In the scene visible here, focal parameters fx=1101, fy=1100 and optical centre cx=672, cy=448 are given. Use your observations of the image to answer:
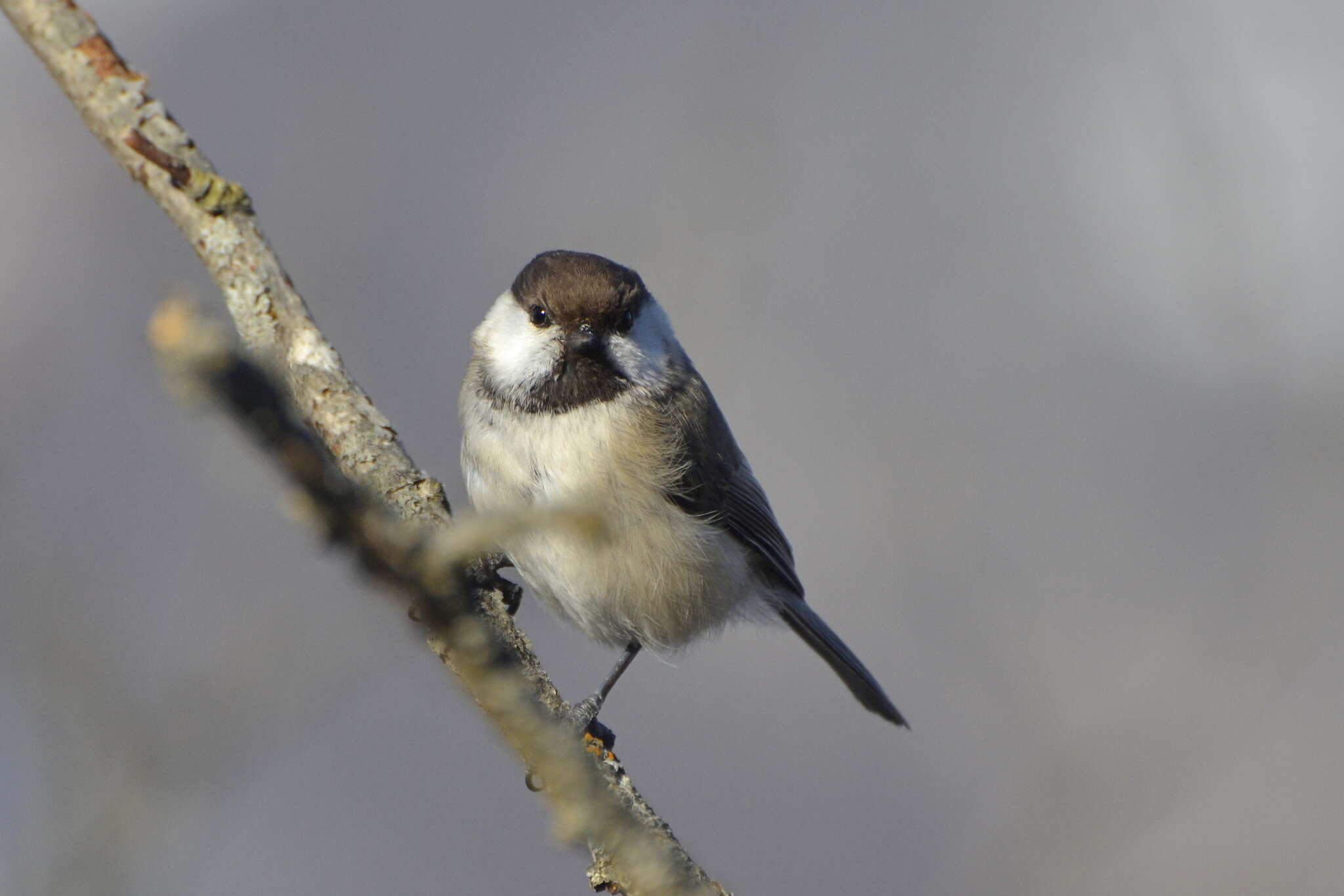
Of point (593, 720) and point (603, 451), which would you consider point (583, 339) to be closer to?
point (603, 451)

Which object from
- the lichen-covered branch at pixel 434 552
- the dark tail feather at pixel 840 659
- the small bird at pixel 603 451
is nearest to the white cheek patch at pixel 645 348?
the small bird at pixel 603 451

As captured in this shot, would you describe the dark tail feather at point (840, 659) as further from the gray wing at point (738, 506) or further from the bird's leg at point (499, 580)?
the bird's leg at point (499, 580)

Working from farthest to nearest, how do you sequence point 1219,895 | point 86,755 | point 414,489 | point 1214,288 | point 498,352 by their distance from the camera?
point 1219,895
point 498,352
point 1214,288
point 414,489
point 86,755

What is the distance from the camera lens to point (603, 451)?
2.97 meters

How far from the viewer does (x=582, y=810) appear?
82cm

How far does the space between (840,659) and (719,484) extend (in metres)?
0.81

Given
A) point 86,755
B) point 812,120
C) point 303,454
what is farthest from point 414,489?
point 812,120

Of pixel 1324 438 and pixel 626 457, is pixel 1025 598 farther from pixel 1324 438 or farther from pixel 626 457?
pixel 626 457

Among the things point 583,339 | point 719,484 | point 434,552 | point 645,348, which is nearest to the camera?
point 434,552

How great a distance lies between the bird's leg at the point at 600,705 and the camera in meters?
2.63

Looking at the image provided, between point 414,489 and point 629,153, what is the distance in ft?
12.1

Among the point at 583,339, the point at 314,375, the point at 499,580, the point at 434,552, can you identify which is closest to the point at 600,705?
the point at 499,580

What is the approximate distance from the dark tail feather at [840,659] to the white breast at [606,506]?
532 mm

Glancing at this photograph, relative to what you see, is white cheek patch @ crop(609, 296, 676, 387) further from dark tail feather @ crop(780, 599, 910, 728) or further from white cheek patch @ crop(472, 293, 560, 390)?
dark tail feather @ crop(780, 599, 910, 728)
